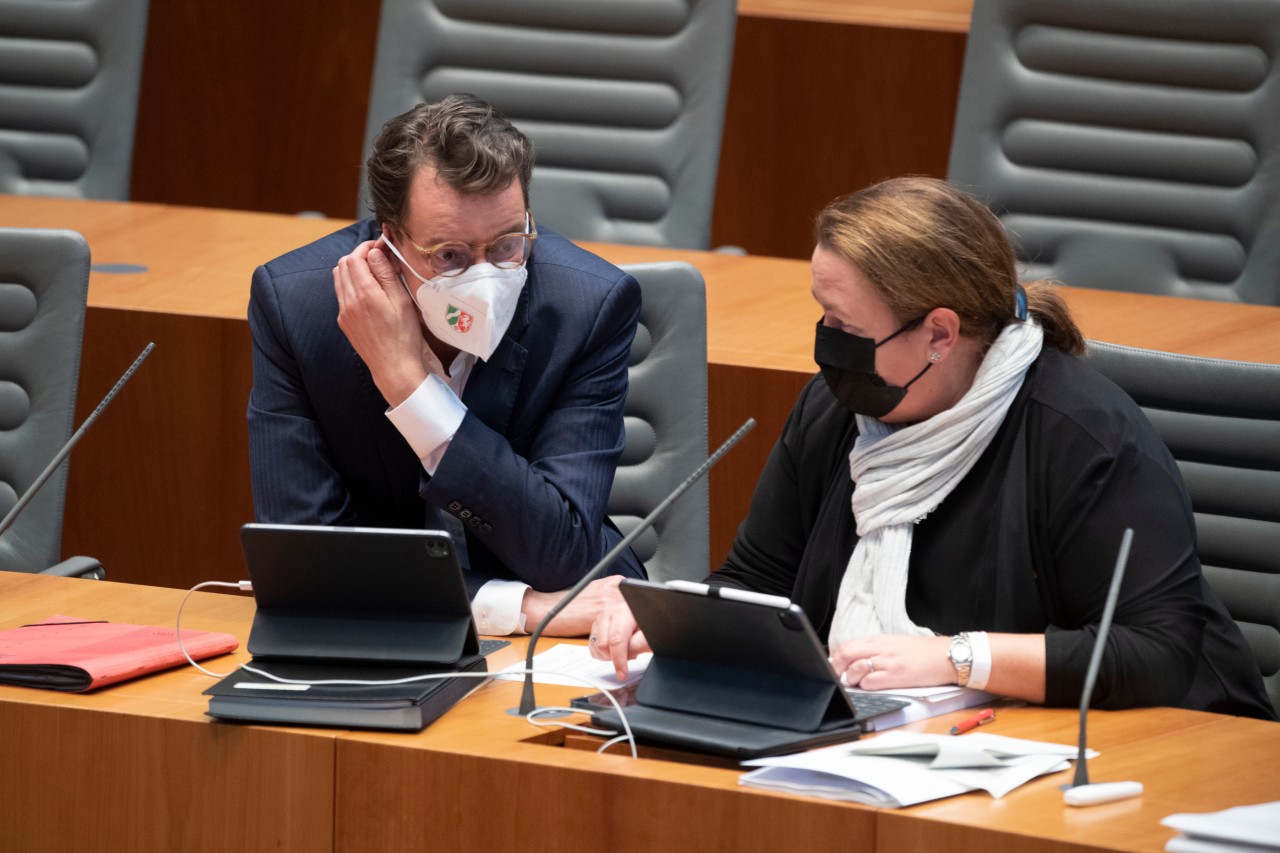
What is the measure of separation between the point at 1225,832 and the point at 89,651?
1014 mm

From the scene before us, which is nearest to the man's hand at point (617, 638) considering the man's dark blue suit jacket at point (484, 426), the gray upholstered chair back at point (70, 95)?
the man's dark blue suit jacket at point (484, 426)

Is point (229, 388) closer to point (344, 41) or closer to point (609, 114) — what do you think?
point (609, 114)

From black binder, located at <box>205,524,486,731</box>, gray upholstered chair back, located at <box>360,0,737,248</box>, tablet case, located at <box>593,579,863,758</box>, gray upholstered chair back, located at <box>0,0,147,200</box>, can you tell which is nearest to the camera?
tablet case, located at <box>593,579,863,758</box>

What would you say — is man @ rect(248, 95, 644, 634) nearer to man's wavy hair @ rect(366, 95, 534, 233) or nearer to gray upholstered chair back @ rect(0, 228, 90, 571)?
man's wavy hair @ rect(366, 95, 534, 233)

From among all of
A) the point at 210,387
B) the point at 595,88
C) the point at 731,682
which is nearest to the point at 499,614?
the point at 731,682

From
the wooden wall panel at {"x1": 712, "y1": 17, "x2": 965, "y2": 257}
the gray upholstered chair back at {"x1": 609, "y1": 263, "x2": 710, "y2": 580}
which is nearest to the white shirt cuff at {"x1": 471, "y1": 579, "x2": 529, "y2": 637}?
the gray upholstered chair back at {"x1": 609, "y1": 263, "x2": 710, "y2": 580}

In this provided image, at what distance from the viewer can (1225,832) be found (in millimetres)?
1196

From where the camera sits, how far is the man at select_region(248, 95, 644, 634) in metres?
1.85

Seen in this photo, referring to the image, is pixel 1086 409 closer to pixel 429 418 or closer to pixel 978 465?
pixel 978 465

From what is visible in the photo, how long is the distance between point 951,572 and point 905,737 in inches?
13.7

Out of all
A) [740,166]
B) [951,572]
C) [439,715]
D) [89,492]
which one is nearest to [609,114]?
[740,166]

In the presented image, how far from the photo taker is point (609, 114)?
3088mm

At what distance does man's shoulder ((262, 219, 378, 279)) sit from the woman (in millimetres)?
573

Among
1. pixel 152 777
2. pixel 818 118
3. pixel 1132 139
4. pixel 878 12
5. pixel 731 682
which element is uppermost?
pixel 878 12
